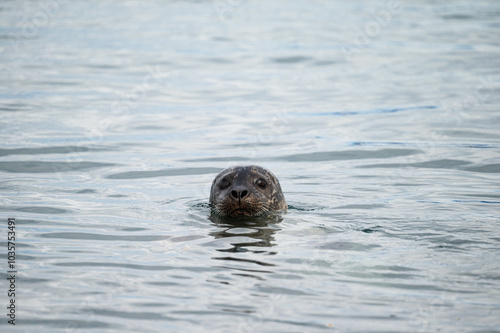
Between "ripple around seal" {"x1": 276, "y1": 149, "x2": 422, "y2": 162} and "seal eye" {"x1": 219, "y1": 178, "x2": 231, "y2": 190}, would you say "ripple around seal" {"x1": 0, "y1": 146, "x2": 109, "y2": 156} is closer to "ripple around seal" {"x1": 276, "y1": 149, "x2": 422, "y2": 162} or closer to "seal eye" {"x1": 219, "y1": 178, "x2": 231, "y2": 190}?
"ripple around seal" {"x1": 276, "y1": 149, "x2": 422, "y2": 162}

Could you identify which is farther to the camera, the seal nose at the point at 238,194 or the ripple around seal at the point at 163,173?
the ripple around seal at the point at 163,173

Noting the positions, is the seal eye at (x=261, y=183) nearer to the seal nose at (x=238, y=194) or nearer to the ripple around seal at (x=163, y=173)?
the seal nose at (x=238, y=194)

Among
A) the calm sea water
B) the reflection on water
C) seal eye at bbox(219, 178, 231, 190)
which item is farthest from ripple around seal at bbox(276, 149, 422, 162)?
the reflection on water

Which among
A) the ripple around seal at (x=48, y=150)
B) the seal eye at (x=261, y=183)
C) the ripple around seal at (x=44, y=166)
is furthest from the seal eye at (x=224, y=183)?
the ripple around seal at (x=48, y=150)

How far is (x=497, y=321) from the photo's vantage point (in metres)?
6.37

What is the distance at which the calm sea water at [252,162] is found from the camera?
686cm

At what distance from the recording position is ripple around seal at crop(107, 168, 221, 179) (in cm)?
1283

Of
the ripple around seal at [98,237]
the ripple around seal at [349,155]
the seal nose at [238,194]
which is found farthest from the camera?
the ripple around seal at [349,155]

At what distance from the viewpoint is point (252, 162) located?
45.6 feet

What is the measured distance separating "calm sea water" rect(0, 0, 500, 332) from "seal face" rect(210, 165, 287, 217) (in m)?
0.27

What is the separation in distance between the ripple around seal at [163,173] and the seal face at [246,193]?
273 centimetres

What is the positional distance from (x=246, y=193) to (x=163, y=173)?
3632mm

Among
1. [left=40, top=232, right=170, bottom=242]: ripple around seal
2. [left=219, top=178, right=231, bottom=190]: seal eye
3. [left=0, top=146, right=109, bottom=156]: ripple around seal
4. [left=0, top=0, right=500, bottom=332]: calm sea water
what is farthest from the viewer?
[left=0, top=146, right=109, bottom=156]: ripple around seal

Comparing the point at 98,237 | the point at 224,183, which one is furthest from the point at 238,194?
the point at 98,237
